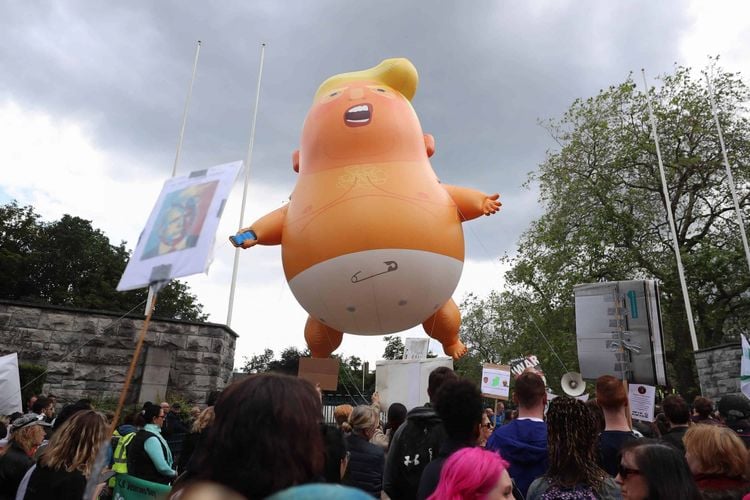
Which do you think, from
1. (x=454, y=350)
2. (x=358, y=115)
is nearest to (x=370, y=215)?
(x=358, y=115)

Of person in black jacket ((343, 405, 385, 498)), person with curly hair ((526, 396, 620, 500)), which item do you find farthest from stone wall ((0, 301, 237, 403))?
person with curly hair ((526, 396, 620, 500))

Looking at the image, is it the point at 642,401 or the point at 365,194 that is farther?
the point at 365,194

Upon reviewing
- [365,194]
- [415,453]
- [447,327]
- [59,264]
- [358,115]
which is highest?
[59,264]

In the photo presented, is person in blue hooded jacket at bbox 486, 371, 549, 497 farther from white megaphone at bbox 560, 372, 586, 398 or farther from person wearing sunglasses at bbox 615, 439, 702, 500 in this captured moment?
white megaphone at bbox 560, 372, 586, 398

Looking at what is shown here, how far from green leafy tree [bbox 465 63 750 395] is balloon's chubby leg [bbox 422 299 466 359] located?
7.98 m

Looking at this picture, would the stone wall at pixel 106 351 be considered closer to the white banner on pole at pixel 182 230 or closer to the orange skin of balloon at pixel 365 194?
the orange skin of balloon at pixel 365 194

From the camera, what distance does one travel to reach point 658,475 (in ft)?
6.33

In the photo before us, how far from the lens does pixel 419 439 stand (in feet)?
10.5

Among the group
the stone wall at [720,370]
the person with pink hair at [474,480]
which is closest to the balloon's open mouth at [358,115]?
the person with pink hair at [474,480]

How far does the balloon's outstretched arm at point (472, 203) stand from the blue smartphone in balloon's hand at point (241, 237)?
Result: 10.1 feet

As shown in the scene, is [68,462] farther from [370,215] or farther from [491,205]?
[491,205]

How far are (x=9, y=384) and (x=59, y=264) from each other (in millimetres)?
34965

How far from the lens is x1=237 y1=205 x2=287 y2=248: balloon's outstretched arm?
25.5 ft

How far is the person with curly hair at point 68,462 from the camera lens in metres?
2.63
